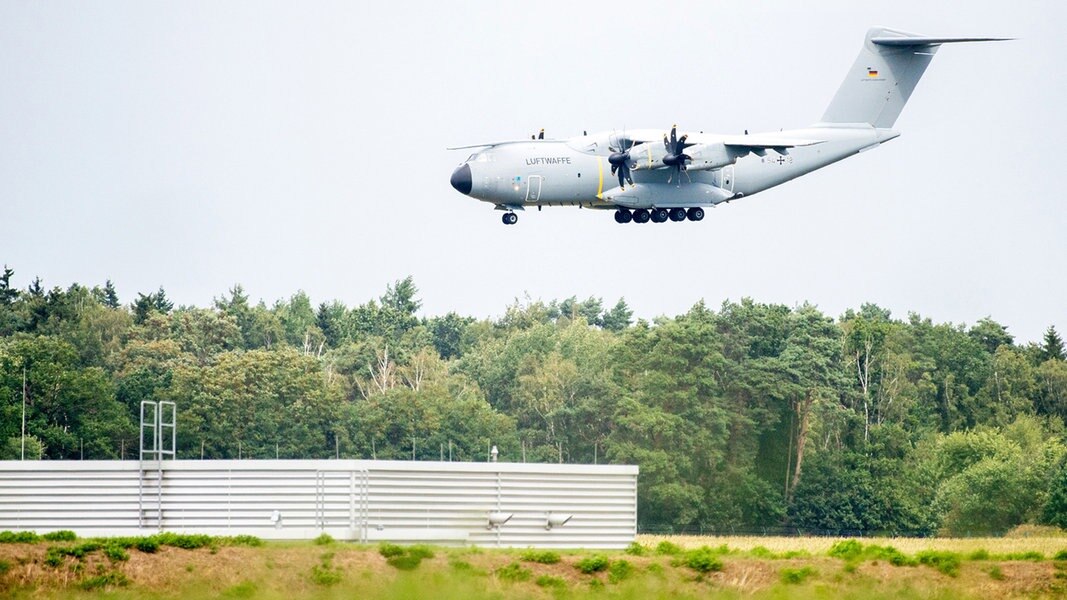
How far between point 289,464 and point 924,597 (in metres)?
13.2

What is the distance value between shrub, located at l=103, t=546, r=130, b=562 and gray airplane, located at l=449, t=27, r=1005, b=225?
2297cm

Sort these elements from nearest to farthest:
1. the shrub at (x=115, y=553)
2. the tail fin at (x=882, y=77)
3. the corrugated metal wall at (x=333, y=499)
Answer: the shrub at (x=115, y=553), the corrugated metal wall at (x=333, y=499), the tail fin at (x=882, y=77)

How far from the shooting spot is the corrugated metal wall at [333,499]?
125 ft

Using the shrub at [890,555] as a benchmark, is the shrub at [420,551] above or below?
above

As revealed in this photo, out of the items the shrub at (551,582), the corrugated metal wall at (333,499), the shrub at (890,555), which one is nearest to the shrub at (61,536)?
the corrugated metal wall at (333,499)

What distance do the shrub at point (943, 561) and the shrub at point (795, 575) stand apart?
2589 millimetres

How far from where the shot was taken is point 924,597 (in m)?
32.7

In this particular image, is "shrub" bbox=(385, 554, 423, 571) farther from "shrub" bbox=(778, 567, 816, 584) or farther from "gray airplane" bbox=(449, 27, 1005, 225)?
"gray airplane" bbox=(449, 27, 1005, 225)

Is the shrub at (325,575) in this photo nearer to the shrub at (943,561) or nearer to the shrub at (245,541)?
the shrub at (245,541)

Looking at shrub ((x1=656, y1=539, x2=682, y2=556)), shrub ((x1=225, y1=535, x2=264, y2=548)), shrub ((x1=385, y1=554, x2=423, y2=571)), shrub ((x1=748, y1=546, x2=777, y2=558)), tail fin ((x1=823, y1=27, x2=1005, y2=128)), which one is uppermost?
tail fin ((x1=823, y1=27, x2=1005, y2=128))

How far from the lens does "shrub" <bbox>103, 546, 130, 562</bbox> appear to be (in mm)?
34344

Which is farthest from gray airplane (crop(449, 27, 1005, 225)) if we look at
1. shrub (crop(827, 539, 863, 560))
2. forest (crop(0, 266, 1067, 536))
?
shrub (crop(827, 539, 863, 560))

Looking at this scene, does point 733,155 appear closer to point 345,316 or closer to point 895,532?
point 895,532

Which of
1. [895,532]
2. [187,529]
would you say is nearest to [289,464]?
[187,529]
